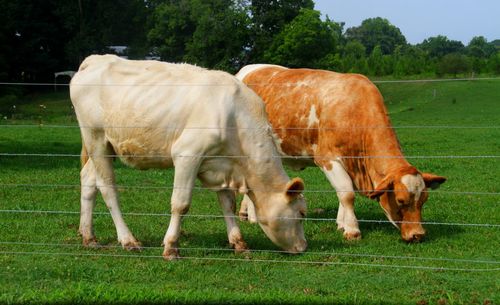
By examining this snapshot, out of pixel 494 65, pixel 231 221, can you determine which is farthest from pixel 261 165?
pixel 494 65

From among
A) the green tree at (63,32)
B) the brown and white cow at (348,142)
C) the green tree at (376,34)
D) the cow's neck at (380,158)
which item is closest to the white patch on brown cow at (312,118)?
the brown and white cow at (348,142)

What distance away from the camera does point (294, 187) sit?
9.05 metres

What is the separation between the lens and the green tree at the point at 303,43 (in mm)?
65000

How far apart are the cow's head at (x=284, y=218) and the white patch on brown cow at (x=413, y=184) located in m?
1.46

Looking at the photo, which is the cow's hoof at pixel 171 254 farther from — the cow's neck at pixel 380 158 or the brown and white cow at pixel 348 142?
the cow's neck at pixel 380 158

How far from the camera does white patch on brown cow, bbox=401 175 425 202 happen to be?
982 centimetres

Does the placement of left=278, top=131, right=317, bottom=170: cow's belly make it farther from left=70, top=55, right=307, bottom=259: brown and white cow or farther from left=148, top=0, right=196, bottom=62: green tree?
left=148, top=0, right=196, bottom=62: green tree

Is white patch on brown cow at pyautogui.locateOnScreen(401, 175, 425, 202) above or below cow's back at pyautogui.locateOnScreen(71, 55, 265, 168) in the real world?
below

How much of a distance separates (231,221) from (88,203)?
1.88 meters

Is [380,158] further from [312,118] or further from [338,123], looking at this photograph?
[312,118]

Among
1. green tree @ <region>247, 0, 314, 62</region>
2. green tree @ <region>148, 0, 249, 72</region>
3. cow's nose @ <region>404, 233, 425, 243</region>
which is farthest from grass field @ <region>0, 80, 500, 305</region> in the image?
green tree @ <region>247, 0, 314, 62</region>

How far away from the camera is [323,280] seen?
795 cm

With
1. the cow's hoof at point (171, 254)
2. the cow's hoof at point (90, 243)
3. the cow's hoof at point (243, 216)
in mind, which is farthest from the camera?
the cow's hoof at point (243, 216)

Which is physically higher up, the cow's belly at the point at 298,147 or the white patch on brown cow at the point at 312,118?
the white patch on brown cow at the point at 312,118
